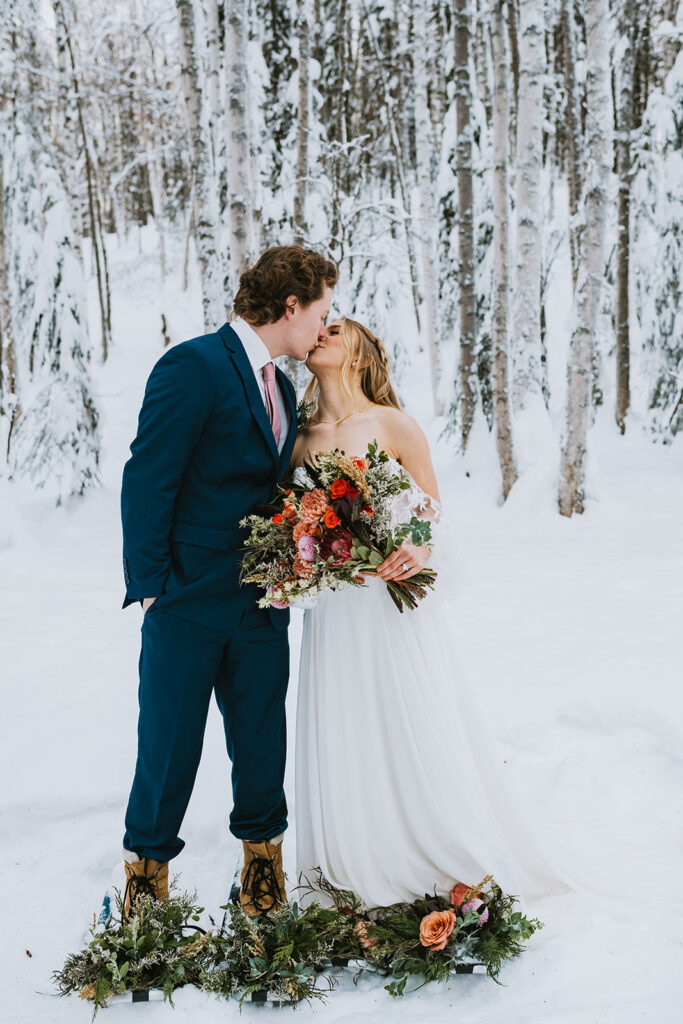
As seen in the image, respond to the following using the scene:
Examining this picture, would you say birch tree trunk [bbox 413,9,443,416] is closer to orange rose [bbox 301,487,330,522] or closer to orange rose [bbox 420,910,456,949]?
orange rose [bbox 301,487,330,522]

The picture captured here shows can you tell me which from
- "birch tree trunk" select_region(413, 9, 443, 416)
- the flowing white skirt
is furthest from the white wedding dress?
"birch tree trunk" select_region(413, 9, 443, 416)

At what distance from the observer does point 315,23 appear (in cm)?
1356

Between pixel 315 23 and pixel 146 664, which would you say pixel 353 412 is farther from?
pixel 315 23

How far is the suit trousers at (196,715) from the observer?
2.47 meters

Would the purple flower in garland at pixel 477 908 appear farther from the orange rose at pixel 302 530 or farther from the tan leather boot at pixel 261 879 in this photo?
the orange rose at pixel 302 530

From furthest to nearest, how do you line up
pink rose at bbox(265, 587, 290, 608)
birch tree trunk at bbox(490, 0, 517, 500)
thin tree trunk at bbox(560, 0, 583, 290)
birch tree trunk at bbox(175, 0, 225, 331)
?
thin tree trunk at bbox(560, 0, 583, 290), birch tree trunk at bbox(490, 0, 517, 500), birch tree trunk at bbox(175, 0, 225, 331), pink rose at bbox(265, 587, 290, 608)

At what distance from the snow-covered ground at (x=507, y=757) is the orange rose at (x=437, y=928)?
0.14 metres

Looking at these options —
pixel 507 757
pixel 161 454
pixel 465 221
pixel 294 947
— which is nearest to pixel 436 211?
pixel 465 221

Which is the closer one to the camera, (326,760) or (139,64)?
(326,760)

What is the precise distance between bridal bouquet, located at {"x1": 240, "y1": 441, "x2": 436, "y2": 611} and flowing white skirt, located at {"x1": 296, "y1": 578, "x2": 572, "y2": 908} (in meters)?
0.25

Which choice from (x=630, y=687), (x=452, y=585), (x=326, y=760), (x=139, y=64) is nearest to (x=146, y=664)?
(x=326, y=760)

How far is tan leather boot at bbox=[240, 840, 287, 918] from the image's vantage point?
2.74 m

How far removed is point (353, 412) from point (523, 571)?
459cm

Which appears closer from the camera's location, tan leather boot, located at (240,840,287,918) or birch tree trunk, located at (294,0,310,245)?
tan leather boot, located at (240,840,287,918)
